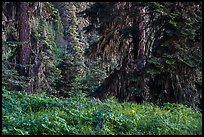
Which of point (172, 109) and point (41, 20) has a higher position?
point (41, 20)

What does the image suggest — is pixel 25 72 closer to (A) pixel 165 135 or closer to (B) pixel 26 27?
(B) pixel 26 27

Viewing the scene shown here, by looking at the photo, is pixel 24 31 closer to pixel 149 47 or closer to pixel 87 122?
pixel 149 47

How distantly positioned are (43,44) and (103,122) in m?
9.85

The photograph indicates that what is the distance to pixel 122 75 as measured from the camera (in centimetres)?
1372

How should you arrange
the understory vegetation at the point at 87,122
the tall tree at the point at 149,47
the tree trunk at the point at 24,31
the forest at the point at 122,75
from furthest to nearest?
the tree trunk at the point at 24,31
the tall tree at the point at 149,47
the forest at the point at 122,75
the understory vegetation at the point at 87,122

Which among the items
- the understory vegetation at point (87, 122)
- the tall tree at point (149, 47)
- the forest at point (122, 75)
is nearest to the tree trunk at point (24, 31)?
the forest at point (122, 75)

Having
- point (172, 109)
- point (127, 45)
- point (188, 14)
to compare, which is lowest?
point (172, 109)

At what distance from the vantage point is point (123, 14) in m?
13.7

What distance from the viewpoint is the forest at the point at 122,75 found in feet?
21.8

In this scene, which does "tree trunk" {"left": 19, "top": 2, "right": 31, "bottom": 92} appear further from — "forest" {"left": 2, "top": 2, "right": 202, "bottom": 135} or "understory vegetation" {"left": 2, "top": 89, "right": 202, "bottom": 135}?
"understory vegetation" {"left": 2, "top": 89, "right": 202, "bottom": 135}

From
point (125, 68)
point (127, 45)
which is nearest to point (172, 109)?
point (125, 68)

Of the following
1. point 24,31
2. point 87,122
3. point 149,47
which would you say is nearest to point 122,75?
point 149,47

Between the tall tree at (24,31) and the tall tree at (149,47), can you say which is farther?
the tall tree at (24,31)

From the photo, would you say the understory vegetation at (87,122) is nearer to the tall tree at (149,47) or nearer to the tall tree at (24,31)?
the tall tree at (149,47)
